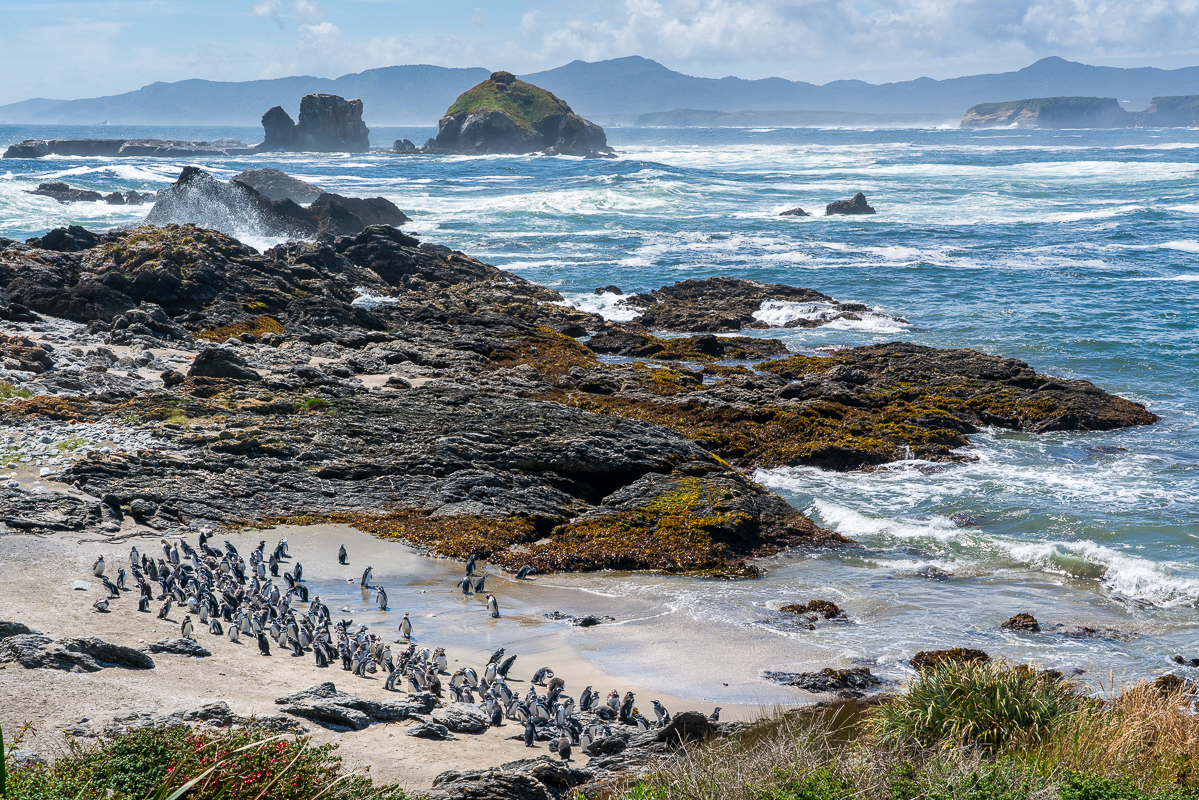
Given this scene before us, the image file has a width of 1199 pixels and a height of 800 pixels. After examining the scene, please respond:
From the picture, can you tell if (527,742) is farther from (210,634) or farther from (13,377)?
(13,377)

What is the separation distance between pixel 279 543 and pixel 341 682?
13.9 ft

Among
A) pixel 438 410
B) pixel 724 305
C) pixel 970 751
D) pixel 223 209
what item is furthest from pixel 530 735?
pixel 223 209

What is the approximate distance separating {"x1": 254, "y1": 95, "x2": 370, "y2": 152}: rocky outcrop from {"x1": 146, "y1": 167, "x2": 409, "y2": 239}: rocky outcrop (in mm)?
95516

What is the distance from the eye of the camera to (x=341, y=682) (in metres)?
9.69

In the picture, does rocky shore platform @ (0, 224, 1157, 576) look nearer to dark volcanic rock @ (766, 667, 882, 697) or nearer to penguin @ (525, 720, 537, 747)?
dark volcanic rock @ (766, 667, 882, 697)

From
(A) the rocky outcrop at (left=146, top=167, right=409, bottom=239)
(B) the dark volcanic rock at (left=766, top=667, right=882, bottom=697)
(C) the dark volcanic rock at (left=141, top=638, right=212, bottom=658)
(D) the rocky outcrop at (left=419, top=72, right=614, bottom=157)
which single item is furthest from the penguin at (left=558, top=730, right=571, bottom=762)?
(D) the rocky outcrop at (left=419, top=72, right=614, bottom=157)

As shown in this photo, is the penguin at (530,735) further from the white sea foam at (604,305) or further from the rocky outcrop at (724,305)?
the white sea foam at (604,305)

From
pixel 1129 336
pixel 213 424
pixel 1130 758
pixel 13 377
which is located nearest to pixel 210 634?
pixel 213 424

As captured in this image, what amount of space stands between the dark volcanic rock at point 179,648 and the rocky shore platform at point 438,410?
169 inches

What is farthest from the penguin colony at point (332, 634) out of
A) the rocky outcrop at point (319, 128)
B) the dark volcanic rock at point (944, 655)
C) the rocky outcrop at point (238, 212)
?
the rocky outcrop at point (319, 128)

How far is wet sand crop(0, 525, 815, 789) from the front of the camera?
26.9 ft

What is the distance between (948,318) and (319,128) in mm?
123801

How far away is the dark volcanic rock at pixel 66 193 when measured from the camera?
200 ft

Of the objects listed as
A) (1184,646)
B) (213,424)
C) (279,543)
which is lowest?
(1184,646)
